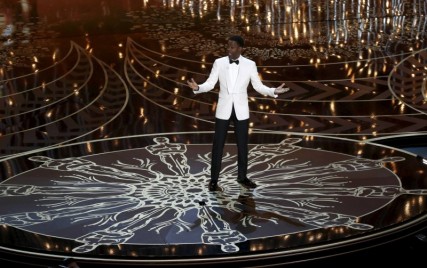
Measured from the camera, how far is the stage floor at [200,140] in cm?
456

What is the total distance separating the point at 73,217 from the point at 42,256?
2.00ft

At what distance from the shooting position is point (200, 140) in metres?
6.39

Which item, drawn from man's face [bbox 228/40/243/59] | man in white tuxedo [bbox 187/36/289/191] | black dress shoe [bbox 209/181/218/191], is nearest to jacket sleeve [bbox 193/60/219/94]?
man in white tuxedo [bbox 187/36/289/191]

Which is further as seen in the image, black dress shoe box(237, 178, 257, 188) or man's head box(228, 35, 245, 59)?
black dress shoe box(237, 178, 257, 188)

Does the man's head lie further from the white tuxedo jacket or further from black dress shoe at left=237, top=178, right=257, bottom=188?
black dress shoe at left=237, top=178, right=257, bottom=188

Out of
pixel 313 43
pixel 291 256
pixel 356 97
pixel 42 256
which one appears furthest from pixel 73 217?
pixel 313 43

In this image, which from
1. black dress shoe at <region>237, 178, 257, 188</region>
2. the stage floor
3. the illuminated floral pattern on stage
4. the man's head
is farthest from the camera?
black dress shoe at <region>237, 178, 257, 188</region>

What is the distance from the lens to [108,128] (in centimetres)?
681

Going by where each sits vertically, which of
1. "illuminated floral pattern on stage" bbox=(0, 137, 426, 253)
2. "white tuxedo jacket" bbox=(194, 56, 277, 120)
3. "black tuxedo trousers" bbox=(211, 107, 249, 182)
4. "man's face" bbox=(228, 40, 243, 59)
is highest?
"man's face" bbox=(228, 40, 243, 59)

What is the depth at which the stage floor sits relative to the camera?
456 centimetres

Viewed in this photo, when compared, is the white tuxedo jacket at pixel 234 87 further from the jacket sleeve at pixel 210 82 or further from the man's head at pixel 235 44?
the man's head at pixel 235 44

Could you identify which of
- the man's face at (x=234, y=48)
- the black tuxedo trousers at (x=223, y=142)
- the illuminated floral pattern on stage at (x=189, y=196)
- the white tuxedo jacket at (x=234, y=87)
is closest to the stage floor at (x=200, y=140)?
the illuminated floral pattern on stage at (x=189, y=196)

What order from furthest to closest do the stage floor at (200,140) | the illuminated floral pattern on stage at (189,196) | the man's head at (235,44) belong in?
1. the man's head at (235,44)
2. the illuminated floral pattern on stage at (189,196)
3. the stage floor at (200,140)

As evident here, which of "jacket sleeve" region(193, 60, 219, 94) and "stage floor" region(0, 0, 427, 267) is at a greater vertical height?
"jacket sleeve" region(193, 60, 219, 94)
